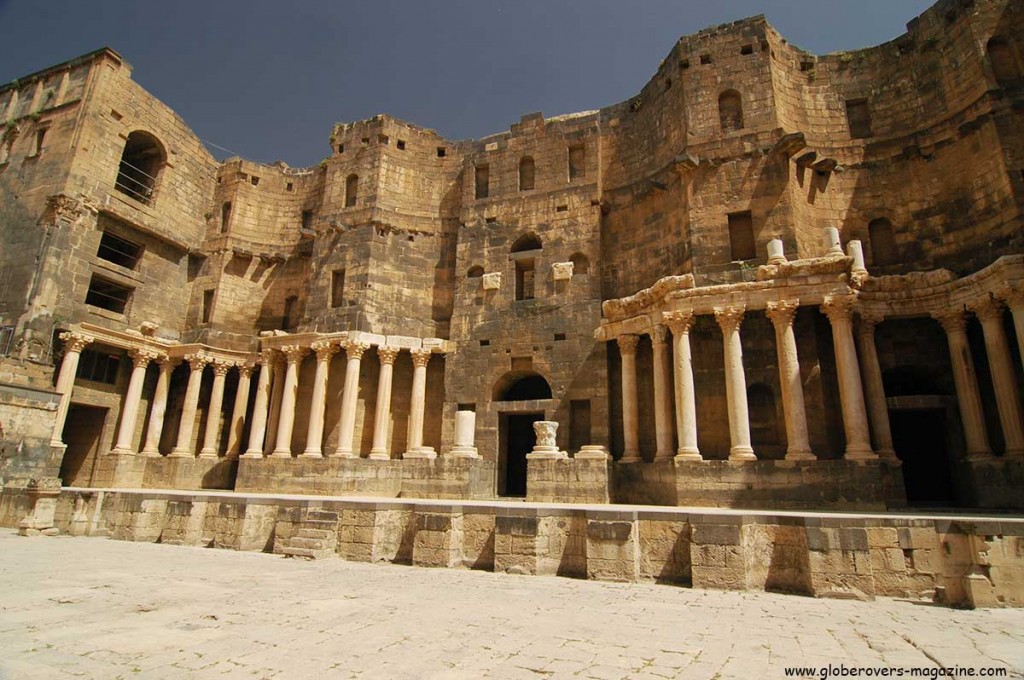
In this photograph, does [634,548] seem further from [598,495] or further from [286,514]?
[286,514]

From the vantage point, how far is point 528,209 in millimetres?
23156

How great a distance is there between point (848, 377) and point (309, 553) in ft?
45.0

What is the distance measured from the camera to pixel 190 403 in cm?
2395

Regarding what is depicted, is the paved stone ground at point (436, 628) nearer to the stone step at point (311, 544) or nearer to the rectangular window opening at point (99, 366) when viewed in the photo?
the stone step at point (311, 544)

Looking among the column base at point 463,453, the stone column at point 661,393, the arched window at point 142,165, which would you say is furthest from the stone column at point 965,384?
the arched window at point 142,165

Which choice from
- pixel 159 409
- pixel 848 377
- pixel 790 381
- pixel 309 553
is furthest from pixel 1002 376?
pixel 159 409

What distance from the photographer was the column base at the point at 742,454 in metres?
14.6

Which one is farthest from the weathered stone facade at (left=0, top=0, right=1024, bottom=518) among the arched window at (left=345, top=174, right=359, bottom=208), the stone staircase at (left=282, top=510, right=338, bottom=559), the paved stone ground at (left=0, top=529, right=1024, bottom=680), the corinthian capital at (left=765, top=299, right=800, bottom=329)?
the paved stone ground at (left=0, top=529, right=1024, bottom=680)

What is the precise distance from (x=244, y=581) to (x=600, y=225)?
17.3m

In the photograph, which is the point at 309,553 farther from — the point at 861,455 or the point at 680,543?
the point at 861,455

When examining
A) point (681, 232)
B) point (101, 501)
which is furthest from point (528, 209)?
point (101, 501)

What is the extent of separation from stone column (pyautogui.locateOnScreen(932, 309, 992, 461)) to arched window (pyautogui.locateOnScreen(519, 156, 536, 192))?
1506cm

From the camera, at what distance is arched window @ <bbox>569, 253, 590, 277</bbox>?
2152cm

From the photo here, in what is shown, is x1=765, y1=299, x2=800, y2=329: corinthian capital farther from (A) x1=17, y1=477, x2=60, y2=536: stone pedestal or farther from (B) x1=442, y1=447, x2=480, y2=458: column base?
(A) x1=17, y1=477, x2=60, y2=536: stone pedestal
